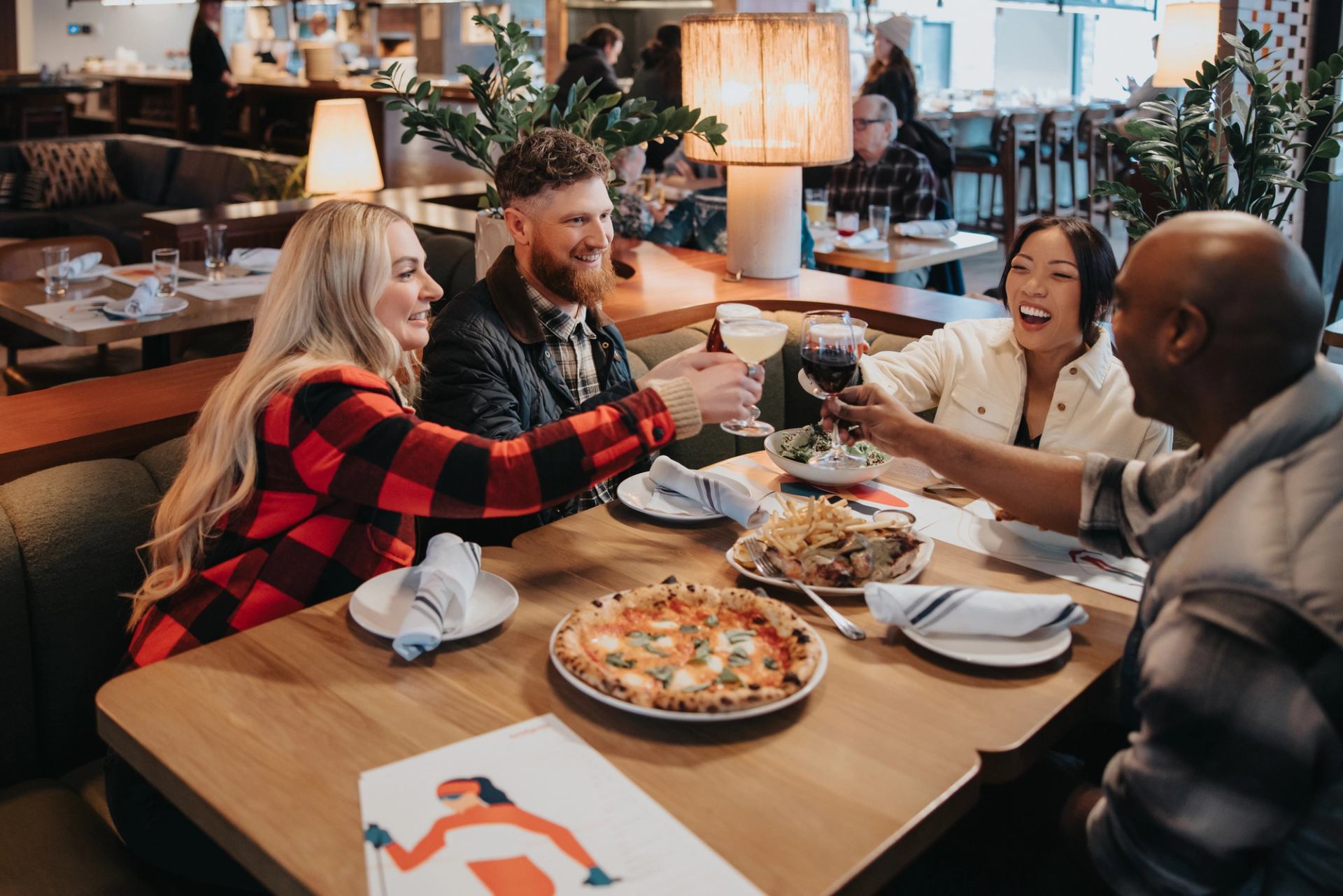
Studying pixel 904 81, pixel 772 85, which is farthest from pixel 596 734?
pixel 904 81

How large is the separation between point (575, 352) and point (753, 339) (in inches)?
26.1

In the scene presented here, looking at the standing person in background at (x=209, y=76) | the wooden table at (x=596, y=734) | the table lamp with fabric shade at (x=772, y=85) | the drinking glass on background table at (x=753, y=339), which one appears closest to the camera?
the wooden table at (x=596, y=734)

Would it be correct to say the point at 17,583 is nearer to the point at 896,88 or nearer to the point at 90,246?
the point at 90,246

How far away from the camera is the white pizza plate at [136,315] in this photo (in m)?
3.50

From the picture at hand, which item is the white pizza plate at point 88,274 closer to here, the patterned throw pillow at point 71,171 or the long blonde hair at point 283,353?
the long blonde hair at point 283,353

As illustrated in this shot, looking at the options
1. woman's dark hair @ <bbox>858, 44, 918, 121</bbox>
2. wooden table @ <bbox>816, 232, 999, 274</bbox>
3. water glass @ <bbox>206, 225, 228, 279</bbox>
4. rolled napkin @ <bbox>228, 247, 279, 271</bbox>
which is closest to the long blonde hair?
water glass @ <bbox>206, 225, 228, 279</bbox>

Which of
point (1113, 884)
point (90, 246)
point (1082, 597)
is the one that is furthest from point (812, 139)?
point (90, 246)

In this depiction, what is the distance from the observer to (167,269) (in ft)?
12.8

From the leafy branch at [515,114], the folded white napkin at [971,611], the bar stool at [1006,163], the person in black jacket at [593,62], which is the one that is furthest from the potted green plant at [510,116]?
the bar stool at [1006,163]

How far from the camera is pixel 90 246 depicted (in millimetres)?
4469

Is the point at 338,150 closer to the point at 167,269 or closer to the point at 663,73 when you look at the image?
the point at 167,269

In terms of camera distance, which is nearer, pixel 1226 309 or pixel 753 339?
pixel 1226 309

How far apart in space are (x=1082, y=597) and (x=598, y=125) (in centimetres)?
187

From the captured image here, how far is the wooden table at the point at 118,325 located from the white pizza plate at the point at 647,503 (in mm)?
2066
